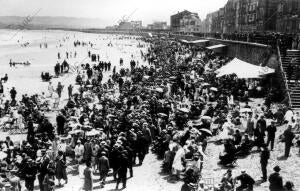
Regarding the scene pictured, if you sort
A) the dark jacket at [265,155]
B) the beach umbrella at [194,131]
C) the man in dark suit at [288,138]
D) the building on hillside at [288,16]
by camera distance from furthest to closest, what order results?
the building on hillside at [288,16]
the beach umbrella at [194,131]
the man in dark suit at [288,138]
the dark jacket at [265,155]

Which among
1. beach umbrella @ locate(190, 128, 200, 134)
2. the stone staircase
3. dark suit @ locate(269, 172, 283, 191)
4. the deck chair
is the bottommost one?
the deck chair

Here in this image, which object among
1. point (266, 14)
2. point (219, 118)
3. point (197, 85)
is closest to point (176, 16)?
point (266, 14)

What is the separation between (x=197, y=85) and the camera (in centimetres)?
2812

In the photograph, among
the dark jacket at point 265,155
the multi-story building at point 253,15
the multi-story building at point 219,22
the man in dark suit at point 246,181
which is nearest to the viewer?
the man in dark suit at point 246,181

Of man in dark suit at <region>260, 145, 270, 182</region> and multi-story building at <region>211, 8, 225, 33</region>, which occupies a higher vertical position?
multi-story building at <region>211, 8, 225, 33</region>

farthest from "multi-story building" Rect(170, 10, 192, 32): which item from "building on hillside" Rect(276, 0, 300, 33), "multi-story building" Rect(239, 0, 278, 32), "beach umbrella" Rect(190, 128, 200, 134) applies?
"beach umbrella" Rect(190, 128, 200, 134)

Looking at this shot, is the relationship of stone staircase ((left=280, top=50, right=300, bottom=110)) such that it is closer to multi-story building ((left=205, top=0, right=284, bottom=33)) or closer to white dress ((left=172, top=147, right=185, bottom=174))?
white dress ((left=172, top=147, right=185, bottom=174))

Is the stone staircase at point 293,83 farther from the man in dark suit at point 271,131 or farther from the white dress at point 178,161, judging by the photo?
the white dress at point 178,161

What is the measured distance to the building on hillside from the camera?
173ft

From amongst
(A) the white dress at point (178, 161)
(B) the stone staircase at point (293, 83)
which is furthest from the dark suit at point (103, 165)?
(B) the stone staircase at point (293, 83)

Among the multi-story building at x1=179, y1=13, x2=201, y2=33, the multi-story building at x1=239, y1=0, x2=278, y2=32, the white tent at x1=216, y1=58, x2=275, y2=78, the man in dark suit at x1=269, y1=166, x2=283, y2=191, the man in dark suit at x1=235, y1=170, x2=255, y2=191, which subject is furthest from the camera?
the multi-story building at x1=179, y1=13, x2=201, y2=33

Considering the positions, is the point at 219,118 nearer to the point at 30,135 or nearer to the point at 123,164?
the point at 123,164

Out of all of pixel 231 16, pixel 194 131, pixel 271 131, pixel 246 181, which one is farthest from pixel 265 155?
pixel 231 16

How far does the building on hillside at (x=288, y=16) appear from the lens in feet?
173
